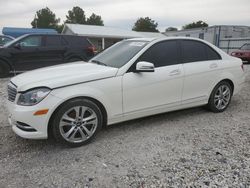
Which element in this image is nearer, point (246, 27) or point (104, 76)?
point (104, 76)

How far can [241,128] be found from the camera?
4.06 m

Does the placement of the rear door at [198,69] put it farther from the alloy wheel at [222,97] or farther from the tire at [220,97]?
the alloy wheel at [222,97]

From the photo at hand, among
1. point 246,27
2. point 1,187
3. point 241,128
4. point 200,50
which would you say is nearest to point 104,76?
point 1,187

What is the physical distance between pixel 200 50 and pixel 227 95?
3.87 ft

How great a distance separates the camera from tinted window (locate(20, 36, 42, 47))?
847 cm

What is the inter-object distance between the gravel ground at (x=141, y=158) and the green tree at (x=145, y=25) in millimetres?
68321

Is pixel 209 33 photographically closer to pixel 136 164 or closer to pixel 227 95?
pixel 227 95

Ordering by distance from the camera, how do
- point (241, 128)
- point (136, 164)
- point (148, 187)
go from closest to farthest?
point (148, 187) < point (136, 164) < point (241, 128)

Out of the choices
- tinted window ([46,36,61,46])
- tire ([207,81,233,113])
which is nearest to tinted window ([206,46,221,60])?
tire ([207,81,233,113])

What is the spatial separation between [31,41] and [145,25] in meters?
65.0

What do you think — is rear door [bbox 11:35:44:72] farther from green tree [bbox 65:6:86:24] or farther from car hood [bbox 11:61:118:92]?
green tree [bbox 65:6:86:24]

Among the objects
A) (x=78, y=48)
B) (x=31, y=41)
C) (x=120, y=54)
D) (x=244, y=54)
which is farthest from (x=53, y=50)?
(x=244, y=54)

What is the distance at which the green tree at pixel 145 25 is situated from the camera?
2753 inches

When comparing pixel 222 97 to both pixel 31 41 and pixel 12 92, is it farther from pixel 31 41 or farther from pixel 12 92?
pixel 31 41
